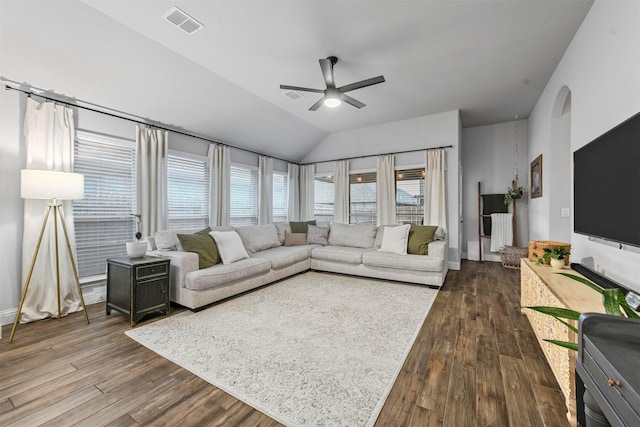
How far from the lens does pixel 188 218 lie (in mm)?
4660

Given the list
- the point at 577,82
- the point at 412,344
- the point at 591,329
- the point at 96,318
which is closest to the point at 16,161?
the point at 96,318

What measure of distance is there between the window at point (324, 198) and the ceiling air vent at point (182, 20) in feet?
14.7

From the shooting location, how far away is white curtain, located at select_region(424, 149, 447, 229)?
516 cm

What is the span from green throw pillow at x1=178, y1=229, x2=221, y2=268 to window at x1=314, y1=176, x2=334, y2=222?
3652 millimetres

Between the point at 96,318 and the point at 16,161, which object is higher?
the point at 16,161

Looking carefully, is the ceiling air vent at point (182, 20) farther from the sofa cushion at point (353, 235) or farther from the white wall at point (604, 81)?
the sofa cushion at point (353, 235)

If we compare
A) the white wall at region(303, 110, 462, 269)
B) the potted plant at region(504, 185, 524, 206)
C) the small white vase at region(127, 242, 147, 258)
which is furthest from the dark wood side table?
the potted plant at region(504, 185, 524, 206)

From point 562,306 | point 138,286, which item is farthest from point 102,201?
point 562,306

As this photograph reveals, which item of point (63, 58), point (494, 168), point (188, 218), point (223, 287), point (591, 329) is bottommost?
point (223, 287)

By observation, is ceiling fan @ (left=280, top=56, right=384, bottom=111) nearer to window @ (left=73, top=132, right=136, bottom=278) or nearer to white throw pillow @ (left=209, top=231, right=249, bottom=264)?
white throw pillow @ (left=209, top=231, right=249, bottom=264)

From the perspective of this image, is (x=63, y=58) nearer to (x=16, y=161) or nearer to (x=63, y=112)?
(x=63, y=112)

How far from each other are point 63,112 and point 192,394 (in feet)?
11.1

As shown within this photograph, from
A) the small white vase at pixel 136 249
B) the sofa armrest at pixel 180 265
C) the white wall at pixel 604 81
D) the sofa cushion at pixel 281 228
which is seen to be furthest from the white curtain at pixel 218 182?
the white wall at pixel 604 81

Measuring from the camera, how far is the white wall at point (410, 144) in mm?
5125
